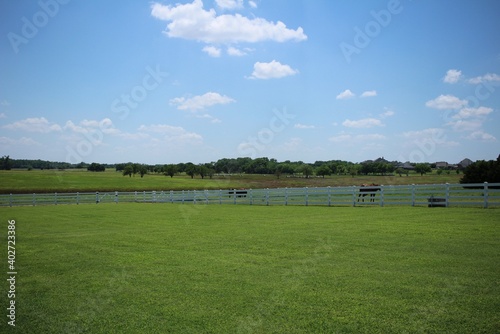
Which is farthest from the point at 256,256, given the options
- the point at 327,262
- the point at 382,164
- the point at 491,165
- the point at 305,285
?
the point at 382,164

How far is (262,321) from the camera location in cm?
489

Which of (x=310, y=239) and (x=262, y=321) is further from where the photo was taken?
(x=310, y=239)

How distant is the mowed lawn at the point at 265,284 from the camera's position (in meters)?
4.86

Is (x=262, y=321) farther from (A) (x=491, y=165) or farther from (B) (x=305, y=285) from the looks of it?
(A) (x=491, y=165)

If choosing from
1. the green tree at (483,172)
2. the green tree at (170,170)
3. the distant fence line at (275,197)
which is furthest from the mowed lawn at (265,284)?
the green tree at (170,170)

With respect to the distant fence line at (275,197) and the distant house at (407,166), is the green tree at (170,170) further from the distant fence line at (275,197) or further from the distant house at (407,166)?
the distant house at (407,166)

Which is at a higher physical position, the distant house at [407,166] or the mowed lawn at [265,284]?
the distant house at [407,166]

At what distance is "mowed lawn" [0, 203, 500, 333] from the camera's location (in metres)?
4.86

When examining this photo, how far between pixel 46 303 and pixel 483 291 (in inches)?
265

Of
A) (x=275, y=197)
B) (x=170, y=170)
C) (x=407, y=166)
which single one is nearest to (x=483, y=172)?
(x=275, y=197)

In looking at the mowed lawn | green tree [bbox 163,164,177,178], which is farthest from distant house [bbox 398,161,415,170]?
the mowed lawn

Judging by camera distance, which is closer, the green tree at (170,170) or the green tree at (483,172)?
the green tree at (483,172)

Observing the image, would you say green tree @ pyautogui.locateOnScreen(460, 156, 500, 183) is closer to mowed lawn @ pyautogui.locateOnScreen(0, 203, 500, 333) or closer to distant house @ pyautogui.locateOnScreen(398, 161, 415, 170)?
mowed lawn @ pyautogui.locateOnScreen(0, 203, 500, 333)

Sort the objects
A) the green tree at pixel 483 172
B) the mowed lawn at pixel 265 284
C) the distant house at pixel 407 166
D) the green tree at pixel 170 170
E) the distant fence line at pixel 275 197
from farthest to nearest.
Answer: the distant house at pixel 407 166 < the green tree at pixel 170 170 < the green tree at pixel 483 172 < the distant fence line at pixel 275 197 < the mowed lawn at pixel 265 284
